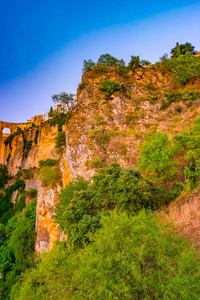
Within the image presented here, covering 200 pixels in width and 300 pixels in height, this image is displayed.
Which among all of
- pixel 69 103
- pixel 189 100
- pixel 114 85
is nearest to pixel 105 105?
pixel 114 85

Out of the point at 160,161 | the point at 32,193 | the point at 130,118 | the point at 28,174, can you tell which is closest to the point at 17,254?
the point at 32,193

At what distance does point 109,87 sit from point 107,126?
21.6 feet

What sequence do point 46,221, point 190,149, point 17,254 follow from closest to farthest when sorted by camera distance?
point 190,149 → point 46,221 → point 17,254

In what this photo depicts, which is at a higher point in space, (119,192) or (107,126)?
(107,126)

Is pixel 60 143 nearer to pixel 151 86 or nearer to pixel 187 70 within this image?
pixel 151 86

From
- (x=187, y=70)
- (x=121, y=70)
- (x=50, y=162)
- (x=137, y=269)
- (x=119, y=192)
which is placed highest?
(x=121, y=70)

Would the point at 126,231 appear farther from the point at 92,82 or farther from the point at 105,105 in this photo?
the point at 92,82

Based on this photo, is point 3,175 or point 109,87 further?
point 3,175

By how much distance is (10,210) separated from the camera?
3369 cm

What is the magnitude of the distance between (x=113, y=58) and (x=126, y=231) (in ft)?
101

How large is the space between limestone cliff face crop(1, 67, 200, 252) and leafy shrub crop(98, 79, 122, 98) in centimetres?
79

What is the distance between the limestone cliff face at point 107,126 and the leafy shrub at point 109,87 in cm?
79

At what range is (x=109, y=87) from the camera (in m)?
25.8

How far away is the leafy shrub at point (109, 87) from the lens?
2583cm
